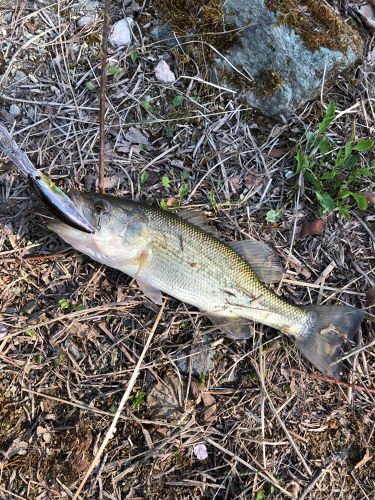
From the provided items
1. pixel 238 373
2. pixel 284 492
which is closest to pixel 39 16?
pixel 238 373

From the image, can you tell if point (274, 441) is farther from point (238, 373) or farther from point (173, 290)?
point (173, 290)

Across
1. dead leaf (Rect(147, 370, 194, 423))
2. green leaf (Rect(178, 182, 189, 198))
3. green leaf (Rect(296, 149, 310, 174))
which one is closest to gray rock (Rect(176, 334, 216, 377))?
dead leaf (Rect(147, 370, 194, 423))

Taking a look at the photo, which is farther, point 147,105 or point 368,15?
point 368,15

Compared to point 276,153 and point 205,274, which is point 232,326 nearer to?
point 205,274

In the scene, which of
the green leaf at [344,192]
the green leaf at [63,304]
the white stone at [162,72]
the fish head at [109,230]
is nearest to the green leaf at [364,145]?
the green leaf at [344,192]

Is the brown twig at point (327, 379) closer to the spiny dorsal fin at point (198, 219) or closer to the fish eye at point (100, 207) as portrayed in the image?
the spiny dorsal fin at point (198, 219)

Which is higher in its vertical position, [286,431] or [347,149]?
[347,149]

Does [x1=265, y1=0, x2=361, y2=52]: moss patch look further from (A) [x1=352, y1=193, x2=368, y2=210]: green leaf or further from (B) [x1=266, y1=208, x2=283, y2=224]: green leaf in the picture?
(B) [x1=266, y1=208, x2=283, y2=224]: green leaf

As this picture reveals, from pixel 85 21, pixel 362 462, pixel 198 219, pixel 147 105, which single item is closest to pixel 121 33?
pixel 85 21
